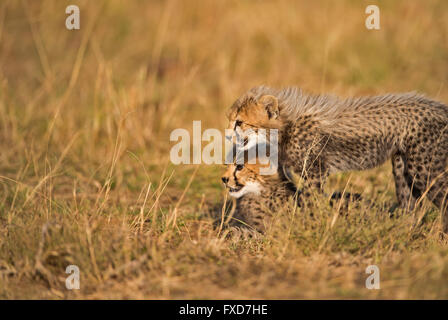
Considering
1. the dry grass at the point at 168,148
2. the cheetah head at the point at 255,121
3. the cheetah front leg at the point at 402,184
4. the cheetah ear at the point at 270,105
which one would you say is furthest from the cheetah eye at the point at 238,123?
the cheetah front leg at the point at 402,184

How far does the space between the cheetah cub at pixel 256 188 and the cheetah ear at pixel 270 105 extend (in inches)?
13.4

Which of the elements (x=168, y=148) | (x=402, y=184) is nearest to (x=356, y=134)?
(x=402, y=184)

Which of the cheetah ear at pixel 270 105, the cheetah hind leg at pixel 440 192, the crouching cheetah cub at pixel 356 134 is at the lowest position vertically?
the cheetah hind leg at pixel 440 192

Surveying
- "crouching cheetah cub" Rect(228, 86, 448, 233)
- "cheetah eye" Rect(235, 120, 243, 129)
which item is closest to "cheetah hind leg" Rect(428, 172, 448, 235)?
"crouching cheetah cub" Rect(228, 86, 448, 233)

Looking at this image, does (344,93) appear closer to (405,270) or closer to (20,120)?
(20,120)

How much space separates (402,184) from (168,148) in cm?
246

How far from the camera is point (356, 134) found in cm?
404

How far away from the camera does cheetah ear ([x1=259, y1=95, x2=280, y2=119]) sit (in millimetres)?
4168

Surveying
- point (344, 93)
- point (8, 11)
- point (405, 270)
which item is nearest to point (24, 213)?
point (405, 270)

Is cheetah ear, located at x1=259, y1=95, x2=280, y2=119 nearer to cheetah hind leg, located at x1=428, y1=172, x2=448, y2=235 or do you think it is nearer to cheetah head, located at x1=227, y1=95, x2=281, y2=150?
cheetah head, located at x1=227, y1=95, x2=281, y2=150

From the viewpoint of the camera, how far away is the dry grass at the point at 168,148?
3160 millimetres

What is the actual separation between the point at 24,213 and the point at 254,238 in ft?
4.75

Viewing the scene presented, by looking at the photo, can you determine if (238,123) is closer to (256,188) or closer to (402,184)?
(256,188)

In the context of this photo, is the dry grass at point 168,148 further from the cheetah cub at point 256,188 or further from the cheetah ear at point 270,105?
the cheetah ear at point 270,105
